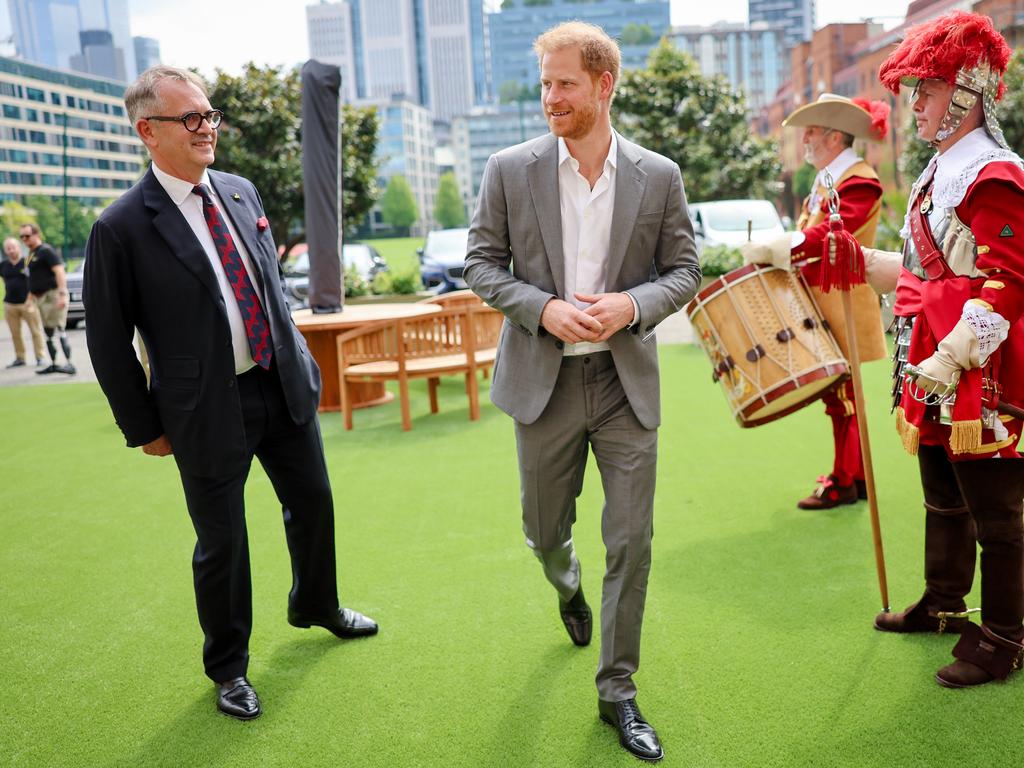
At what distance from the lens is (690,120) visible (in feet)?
82.2

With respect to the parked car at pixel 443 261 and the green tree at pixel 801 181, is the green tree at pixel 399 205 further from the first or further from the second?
the parked car at pixel 443 261

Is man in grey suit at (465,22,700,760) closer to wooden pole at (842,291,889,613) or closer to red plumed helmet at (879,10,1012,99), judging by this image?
red plumed helmet at (879,10,1012,99)

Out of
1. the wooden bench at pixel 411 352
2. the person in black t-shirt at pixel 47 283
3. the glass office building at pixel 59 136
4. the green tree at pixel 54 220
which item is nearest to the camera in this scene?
the wooden bench at pixel 411 352

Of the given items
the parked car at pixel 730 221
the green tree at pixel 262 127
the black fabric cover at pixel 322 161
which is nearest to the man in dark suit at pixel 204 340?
the black fabric cover at pixel 322 161

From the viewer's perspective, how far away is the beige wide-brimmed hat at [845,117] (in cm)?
453

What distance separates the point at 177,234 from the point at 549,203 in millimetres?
1166

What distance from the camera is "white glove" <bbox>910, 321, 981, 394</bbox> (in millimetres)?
2738

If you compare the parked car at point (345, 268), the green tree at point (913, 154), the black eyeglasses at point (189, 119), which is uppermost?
the green tree at point (913, 154)

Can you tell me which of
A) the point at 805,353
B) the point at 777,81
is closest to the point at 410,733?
the point at 805,353

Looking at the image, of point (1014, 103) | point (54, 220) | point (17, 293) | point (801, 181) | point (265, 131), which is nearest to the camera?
point (17, 293)

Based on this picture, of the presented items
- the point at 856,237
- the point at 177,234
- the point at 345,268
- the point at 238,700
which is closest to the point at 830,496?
the point at 856,237

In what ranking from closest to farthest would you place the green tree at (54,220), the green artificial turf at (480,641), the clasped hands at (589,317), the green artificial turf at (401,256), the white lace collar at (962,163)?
the clasped hands at (589,317)
the white lace collar at (962,163)
the green artificial turf at (480,641)
the green artificial turf at (401,256)
the green tree at (54,220)

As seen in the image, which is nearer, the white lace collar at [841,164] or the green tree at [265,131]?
the white lace collar at [841,164]

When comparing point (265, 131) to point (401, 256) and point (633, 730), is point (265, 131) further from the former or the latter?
point (401, 256)
